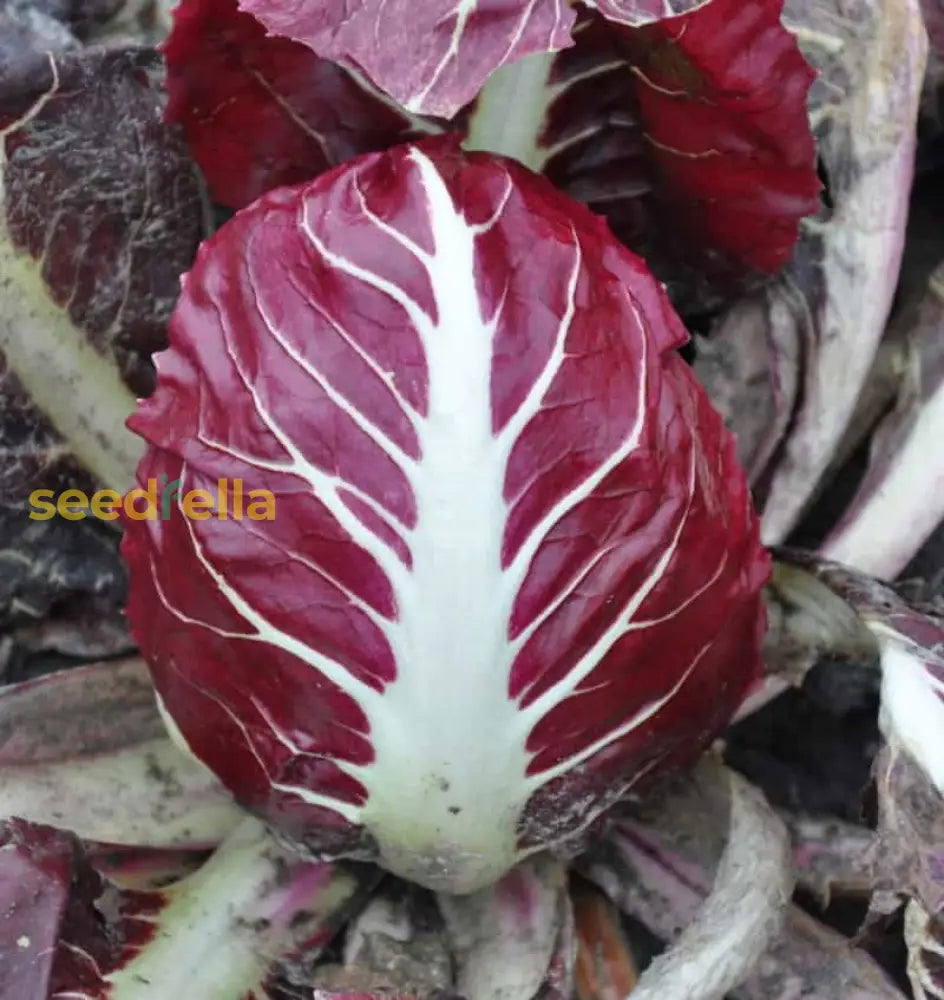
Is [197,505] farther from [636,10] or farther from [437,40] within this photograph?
[636,10]

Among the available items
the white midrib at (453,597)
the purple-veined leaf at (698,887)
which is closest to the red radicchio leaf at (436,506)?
the white midrib at (453,597)

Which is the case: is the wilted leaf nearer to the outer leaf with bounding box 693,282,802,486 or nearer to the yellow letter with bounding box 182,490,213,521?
the outer leaf with bounding box 693,282,802,486

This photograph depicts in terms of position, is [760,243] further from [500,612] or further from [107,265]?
[107,265]

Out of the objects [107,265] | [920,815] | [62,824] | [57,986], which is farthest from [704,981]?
[107,265]

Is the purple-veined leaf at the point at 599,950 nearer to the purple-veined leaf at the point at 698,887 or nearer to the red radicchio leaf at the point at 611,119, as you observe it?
the purple-veined leaf at the point at 698,887

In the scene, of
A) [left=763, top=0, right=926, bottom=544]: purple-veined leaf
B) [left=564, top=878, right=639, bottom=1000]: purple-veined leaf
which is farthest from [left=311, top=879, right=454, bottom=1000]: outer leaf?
[left=763, top=0, right=926, bottom=544]: purple-veined leaf
